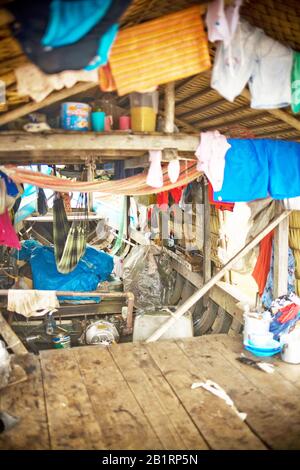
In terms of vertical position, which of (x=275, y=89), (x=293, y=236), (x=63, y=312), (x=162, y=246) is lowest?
(x=63, y=312)

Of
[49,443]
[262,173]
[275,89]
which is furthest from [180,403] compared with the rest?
[275,89]

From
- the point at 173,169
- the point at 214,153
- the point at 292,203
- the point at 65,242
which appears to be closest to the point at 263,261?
the point at 292,203

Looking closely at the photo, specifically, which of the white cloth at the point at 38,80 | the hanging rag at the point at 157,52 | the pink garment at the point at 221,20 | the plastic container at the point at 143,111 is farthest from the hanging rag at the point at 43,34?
the plastic container at the point at 143,111

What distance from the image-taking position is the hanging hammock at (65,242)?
7793 mm

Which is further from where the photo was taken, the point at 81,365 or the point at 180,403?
the point at 81,365

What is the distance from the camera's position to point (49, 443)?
129 inches

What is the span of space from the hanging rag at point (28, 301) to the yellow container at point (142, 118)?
3443mm

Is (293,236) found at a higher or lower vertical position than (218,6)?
lower

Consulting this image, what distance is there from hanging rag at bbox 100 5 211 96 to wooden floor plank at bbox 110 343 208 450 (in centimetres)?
293

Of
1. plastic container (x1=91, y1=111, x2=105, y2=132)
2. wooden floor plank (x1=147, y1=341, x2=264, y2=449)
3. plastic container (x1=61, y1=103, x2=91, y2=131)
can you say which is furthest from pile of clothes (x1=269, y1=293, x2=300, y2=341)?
plastic container (x1=61, y1=103, x2=91, y2=131)

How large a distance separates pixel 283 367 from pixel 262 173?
234 centimetres

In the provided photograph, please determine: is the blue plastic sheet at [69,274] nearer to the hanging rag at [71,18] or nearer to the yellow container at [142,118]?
the yellow container at [142,118]

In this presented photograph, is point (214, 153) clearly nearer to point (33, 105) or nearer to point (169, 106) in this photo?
point (169, 106)
